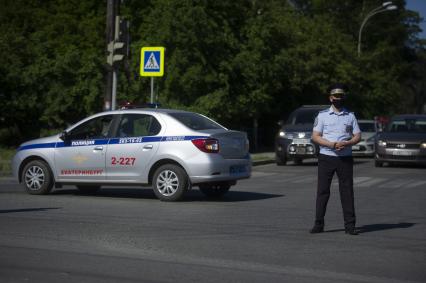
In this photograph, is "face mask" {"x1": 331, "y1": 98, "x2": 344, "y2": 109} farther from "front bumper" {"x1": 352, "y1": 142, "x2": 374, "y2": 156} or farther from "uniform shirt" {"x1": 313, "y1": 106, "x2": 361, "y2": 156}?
"front bumper" {"x1": 352, "y1": 142, "x2": 374, "y2": 156}

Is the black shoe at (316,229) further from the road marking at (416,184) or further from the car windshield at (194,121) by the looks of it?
the road marking at (416,184)

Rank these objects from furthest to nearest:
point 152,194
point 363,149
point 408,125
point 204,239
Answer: point 363,149
point 408,125
point 152,194
point 204,239

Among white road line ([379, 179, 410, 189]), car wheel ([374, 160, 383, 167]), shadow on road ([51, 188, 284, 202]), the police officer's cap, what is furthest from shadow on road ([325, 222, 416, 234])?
car wheel ([374, 160, 383, 167])

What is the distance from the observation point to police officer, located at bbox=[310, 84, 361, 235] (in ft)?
32.3

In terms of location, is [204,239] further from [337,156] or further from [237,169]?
[237,169]

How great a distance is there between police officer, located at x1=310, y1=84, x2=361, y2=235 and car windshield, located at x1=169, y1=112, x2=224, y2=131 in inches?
160

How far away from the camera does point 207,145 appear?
1327cm

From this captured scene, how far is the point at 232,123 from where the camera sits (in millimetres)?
35250

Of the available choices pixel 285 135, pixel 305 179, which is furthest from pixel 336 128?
pixel 285 135

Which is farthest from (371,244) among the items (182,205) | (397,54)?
(397,54)

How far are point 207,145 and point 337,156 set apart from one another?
373 cm

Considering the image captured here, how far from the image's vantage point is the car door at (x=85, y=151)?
45.8 feet

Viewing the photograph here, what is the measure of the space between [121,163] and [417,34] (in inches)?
2290

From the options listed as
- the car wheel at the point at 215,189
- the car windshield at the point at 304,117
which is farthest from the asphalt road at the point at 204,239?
the car windshield at the point at 304,117
